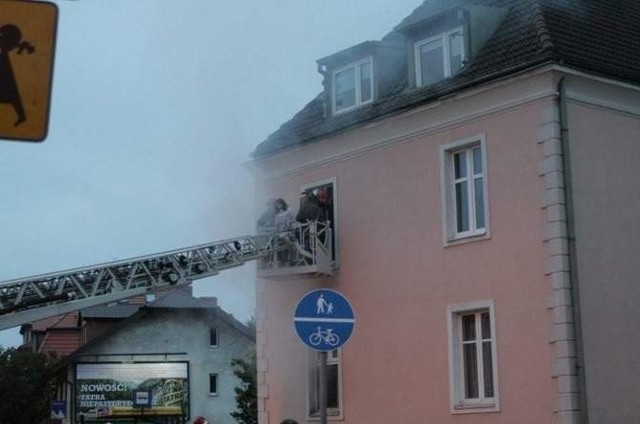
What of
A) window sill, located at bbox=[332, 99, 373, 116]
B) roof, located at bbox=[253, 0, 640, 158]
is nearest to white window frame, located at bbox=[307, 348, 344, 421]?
roof, located at bbox=[253, 0, 640, 158]

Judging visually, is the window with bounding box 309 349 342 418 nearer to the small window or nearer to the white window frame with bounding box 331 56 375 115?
the white window frame with bounding box 331 56 375 115

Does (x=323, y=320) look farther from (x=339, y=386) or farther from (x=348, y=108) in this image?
(x=348, y=108)

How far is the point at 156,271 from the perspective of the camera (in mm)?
22656

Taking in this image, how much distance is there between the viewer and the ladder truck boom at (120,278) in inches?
848

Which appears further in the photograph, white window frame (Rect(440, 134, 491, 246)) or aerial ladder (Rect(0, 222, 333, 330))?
aerial ladder (Rect(0, 222, 333, 330))

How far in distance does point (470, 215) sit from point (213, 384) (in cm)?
4477

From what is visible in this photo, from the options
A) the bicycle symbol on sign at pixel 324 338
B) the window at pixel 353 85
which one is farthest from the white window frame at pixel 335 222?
the bicycle symbol on sign at pixel 324 338

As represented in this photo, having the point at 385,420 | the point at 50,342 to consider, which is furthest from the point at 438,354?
the point at 50,342

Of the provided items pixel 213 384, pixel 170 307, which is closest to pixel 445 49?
pixel 170 307

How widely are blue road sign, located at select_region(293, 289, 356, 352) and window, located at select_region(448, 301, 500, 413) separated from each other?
728 centimetres

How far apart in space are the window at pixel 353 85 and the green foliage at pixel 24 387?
37527 mm

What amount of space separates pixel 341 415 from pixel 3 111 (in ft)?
53.7

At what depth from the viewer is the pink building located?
776 inches

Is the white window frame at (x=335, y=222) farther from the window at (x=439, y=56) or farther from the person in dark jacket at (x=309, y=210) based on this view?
the window at (x=439, y=56)
